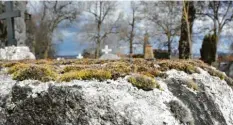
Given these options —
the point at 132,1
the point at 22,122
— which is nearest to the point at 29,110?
the point at 22,122

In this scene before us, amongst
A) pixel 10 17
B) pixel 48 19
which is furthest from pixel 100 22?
pixel 10 17

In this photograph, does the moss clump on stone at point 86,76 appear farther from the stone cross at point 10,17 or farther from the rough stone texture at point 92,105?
the stone cross at point 10,17

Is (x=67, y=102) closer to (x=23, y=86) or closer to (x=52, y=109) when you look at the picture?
(x=52, y=109)

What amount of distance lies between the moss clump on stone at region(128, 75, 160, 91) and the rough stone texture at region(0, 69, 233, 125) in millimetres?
57

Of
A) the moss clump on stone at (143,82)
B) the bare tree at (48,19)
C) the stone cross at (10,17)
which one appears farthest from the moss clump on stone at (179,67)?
the bare tree at (48,19)

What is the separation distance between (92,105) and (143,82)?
65 cm

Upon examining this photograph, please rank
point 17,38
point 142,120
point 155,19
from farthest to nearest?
A: 1. point 155,19
2. point 17,38
3. point 142,120

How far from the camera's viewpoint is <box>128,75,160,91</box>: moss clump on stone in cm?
402

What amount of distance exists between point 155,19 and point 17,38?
25709 millimetres

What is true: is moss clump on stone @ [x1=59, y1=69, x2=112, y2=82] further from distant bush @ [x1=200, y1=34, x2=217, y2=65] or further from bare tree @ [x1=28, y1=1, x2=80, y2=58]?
bare tree @ [x1=28, y1=1, x2=80, y2=58]

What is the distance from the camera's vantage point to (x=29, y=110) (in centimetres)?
375

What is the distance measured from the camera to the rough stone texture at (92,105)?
362cm

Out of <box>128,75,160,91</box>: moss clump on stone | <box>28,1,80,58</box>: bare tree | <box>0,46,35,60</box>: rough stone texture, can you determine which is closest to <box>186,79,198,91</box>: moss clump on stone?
<box>128,75,160,91</box>: moss clump on stone

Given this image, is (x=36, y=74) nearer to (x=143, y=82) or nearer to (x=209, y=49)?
(x=143, y=82)
